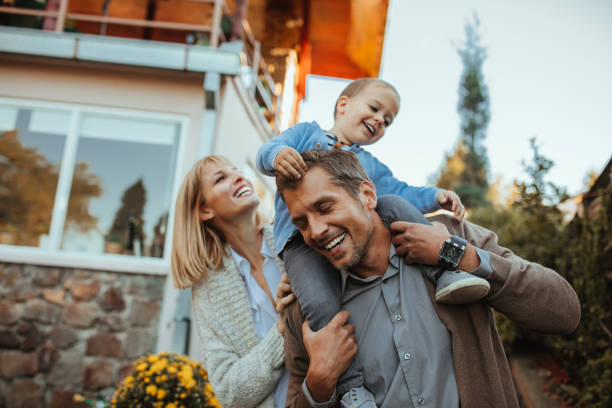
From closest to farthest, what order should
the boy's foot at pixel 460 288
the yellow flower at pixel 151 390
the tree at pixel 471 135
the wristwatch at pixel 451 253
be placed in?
the boy's foot at pixel 460 288 < the wristwatch at pixel 451 253 < the yellow flower at pixel 151 390 < the tree at pixel 471 135

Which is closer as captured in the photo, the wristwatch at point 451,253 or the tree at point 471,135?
the wristwatch at point 451,253

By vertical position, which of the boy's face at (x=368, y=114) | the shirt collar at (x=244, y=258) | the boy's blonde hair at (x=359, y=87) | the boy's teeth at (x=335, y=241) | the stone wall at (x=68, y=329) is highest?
the boy's blonde hair at (x=359, y=87)

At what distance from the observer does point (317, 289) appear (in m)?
1.58

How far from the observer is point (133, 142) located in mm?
5648

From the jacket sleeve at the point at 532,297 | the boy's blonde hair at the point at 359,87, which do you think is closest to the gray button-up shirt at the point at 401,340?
the jacket sleeve at the point at 532,297

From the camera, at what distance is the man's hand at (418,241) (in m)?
1.50

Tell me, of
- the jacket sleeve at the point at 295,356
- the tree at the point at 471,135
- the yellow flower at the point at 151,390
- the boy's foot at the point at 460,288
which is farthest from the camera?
the tree at the point at 471,135

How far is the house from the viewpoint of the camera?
4891 millimetres

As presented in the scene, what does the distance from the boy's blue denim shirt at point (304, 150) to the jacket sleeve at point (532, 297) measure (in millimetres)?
626

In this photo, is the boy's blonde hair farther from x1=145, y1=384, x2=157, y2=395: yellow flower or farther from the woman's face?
x1=145, y1=384, x2=157, y2=395: yellow flower

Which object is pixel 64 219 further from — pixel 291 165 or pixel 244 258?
pixel 291 165

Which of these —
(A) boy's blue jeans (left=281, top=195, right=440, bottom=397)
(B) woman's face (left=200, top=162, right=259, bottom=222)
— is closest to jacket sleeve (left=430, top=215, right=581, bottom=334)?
(A) boy's blue jeans (left=281, top=195, right=440, bottom=397)

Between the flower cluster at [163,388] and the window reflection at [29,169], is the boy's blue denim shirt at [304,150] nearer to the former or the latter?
the flower cluster at [163,388]

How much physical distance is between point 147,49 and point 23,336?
374 cm
